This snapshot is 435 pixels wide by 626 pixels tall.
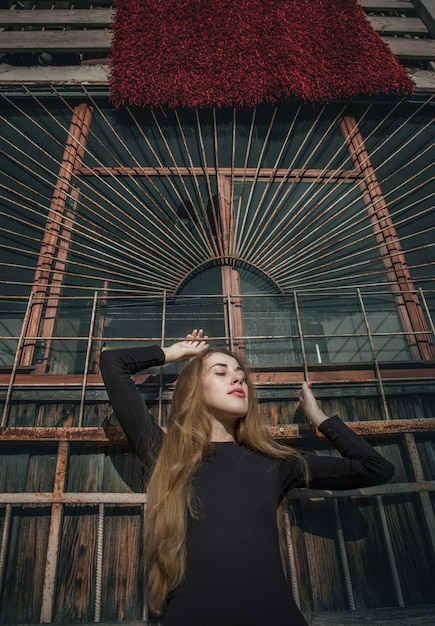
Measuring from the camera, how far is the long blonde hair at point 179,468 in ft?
5.50

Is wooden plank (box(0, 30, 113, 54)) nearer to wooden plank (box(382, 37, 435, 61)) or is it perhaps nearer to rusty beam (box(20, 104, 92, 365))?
rusty beam (box(20, 104, 92, 365))

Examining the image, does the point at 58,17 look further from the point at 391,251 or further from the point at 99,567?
the point at 99,567

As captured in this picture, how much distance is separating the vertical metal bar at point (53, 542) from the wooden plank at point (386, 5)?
6.03 meters

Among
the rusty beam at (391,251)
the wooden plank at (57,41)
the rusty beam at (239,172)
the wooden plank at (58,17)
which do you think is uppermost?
the wooden plank at (58,17)

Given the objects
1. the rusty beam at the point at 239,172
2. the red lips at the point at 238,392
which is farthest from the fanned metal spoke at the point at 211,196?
the red lips at the point at 238,392

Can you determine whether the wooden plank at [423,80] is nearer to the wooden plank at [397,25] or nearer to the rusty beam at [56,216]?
the wooden plank at [397,25]

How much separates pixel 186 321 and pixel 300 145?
7.73 feet

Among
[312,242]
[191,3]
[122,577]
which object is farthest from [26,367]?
[191,3]

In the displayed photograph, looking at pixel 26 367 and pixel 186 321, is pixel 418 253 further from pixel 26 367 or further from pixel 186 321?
pixel 26 367

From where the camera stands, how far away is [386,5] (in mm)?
5371

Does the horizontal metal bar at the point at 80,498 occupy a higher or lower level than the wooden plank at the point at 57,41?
lower

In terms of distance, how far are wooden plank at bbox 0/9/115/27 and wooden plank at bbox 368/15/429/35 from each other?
315 centimetres

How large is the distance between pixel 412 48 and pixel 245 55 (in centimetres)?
205

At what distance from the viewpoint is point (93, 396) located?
2.82m
